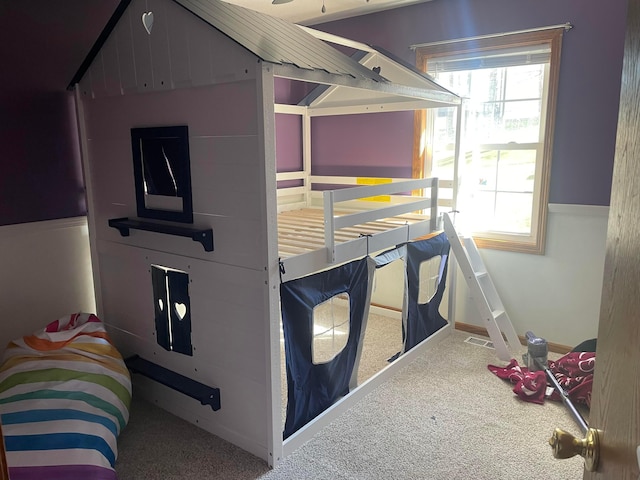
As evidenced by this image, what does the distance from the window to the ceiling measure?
17.4 inches

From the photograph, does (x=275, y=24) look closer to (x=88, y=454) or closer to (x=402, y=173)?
(x=402, y=173)

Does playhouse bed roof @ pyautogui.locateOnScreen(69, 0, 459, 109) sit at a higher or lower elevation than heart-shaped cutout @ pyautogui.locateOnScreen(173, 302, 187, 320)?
higher

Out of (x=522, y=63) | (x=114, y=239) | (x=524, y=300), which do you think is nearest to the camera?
(x=114, y=239)

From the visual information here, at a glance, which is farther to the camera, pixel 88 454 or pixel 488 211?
pixel 488 211

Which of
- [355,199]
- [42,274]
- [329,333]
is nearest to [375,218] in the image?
[355,199]

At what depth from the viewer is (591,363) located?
2.63 m

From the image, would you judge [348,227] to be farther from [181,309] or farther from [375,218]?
[181,309]

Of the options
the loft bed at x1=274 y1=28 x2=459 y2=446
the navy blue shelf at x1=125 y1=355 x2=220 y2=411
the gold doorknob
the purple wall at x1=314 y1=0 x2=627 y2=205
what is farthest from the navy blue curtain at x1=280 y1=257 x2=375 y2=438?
the purple wall at x1=314 y1=0 x2=627 y2=205

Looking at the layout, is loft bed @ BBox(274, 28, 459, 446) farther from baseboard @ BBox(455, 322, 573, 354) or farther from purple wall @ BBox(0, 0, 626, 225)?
purple wall @ BBox(0, 0, 626, 225)

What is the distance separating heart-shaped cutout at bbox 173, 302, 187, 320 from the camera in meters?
2.32

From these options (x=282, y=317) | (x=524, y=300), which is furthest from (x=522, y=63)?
(x=282, y=317)

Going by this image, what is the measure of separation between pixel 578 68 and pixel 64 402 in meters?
3.23

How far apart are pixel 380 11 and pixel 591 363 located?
9.08 feet

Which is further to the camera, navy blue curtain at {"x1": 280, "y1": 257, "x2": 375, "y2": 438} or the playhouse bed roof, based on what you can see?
navy blue curtain at {"x1": 280, "y1": 257, "x2": 375, "y2": 438}
